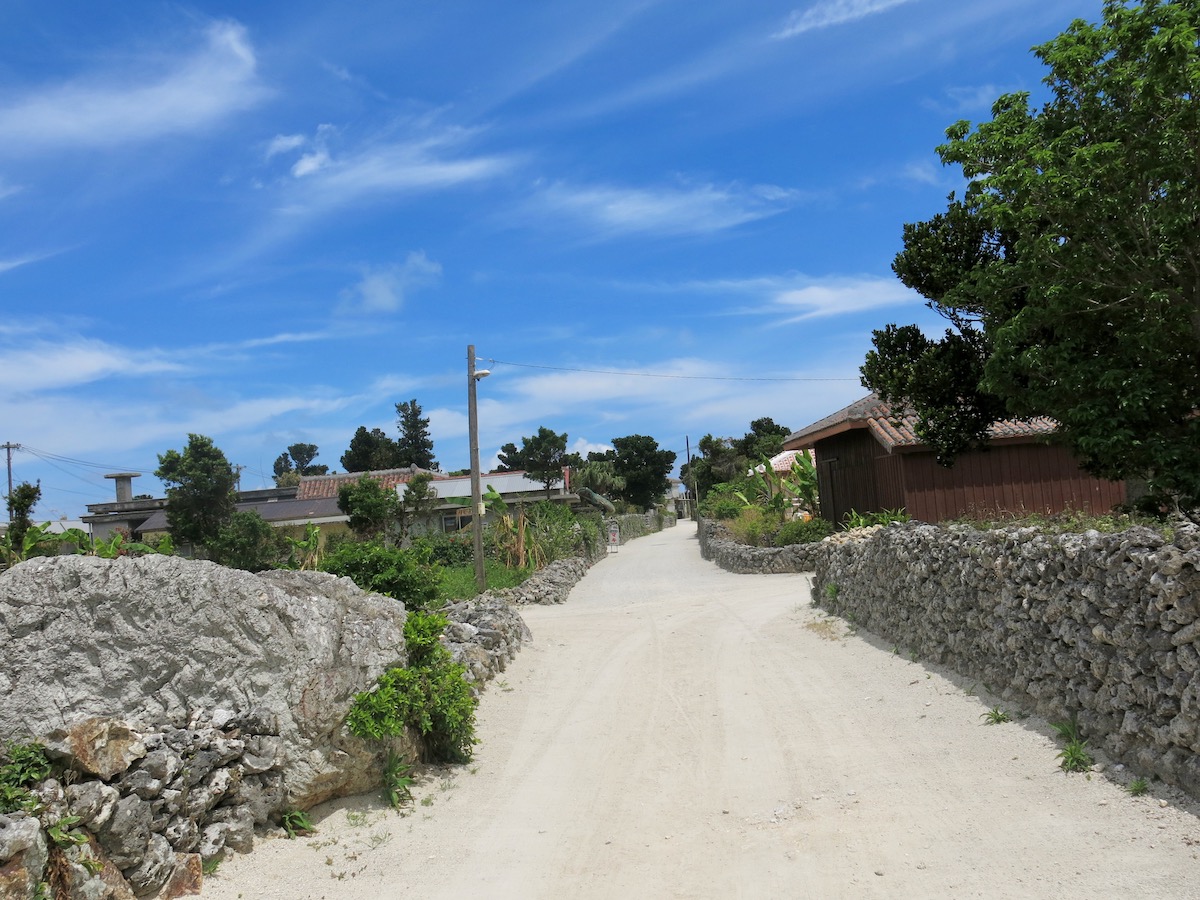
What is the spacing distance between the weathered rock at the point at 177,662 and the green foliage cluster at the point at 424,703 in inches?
6.5

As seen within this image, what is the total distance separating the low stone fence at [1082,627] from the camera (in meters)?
5.66

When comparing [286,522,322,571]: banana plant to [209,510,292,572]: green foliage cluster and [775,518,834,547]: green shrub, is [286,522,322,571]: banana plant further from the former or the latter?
[775,518,834,547]: green shrub

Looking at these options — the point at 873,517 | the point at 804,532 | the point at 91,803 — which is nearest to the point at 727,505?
the point at 804,532

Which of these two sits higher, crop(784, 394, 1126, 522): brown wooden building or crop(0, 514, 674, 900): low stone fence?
crop(784, 394, 1126, 522): brown wooden building

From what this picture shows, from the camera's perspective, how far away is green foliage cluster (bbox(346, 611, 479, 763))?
257 inches

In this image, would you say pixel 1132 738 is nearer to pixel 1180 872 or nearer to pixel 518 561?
pixel 1180 872

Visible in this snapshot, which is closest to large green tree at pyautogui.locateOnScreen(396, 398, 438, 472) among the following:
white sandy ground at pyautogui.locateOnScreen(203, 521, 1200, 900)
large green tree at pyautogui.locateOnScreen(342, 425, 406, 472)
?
large green tree at pyautogui.locateOnScreen(342, 425, 406, 472)

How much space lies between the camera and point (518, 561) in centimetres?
2650

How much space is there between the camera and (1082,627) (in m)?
6.80

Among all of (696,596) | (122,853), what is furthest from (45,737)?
(696,596)

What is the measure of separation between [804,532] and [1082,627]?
1762cm

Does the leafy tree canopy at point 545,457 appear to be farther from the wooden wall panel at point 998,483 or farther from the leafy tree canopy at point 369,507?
the wooden wall panel at point 998,483

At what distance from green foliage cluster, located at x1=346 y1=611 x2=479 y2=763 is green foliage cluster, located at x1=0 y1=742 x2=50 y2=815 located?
203 cm

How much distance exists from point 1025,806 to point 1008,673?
2.18 metres
